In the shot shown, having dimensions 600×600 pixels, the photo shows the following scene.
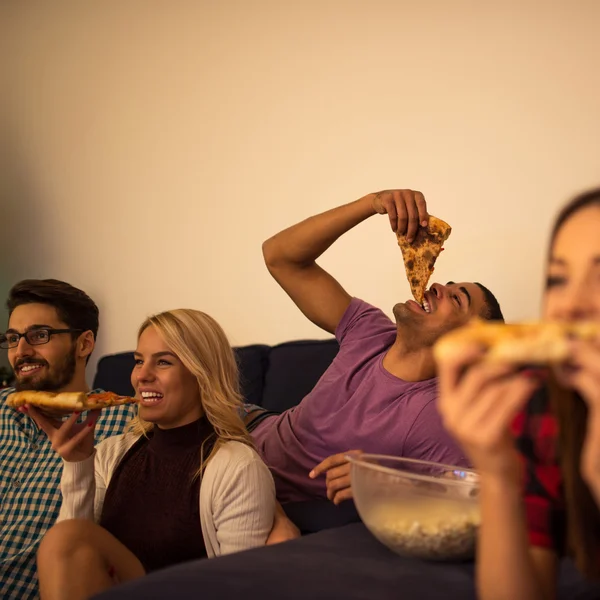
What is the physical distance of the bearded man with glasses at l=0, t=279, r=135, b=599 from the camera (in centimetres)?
221

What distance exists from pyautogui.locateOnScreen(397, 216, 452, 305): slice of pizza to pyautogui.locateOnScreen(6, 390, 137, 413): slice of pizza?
86 cm

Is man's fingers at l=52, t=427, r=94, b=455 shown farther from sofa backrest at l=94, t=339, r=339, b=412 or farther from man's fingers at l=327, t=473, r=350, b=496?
sofa backrest at l=94, t=339, r=339, b=412

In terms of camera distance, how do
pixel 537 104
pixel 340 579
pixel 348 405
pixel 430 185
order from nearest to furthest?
pixel 340 579
pixel 348 405
pixel 537 104
pixel 430 185

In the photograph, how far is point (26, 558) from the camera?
7.18ft

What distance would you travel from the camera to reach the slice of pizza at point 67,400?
2062 millimetres

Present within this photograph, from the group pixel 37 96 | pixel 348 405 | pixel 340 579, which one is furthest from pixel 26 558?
pixel 37 96

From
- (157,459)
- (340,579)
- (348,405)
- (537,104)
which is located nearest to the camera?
(340,579)

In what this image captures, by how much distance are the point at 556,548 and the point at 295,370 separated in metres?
1.65

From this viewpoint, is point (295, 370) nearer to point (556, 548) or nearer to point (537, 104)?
point (537, 104)

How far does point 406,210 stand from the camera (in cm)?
229

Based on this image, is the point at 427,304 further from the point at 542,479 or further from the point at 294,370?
the point at 542,479

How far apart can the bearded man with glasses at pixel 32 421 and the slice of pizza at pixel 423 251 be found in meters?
0.95

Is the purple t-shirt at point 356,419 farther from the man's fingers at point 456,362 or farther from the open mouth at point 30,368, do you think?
the man's fingers at point 456,362

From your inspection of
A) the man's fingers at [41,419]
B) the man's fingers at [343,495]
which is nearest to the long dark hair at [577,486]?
the man's fingers at [343,495]
